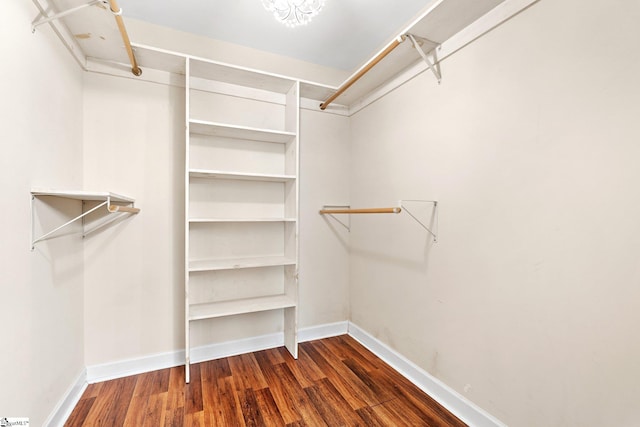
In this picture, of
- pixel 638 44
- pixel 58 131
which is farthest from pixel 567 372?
pixel 58 131

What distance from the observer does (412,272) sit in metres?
1.98

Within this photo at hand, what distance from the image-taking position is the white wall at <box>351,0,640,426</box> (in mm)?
1031

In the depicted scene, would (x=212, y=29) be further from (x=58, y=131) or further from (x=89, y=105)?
(x=58, y=131)

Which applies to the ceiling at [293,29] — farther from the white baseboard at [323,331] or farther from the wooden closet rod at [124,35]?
the white baseboard at [323,331]

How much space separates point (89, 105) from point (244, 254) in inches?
59.9

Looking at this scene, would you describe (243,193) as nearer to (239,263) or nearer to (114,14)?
(239,263)

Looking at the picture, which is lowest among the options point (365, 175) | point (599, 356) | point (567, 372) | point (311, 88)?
point (567, 372)

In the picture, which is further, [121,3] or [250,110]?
[250,110]

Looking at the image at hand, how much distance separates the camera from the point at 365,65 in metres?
1.95

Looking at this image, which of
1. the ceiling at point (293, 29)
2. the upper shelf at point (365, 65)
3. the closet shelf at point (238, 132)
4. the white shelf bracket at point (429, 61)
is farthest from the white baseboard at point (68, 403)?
the white shelf bracket at point (429, 61)

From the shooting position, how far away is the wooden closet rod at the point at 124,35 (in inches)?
53.9

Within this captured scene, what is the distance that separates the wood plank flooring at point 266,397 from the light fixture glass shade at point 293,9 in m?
2.31

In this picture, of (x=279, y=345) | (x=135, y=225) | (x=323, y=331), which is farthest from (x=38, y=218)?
(x=323, y=331)

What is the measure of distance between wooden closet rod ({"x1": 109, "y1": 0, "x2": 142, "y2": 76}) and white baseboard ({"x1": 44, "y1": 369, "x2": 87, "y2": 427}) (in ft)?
6.91
